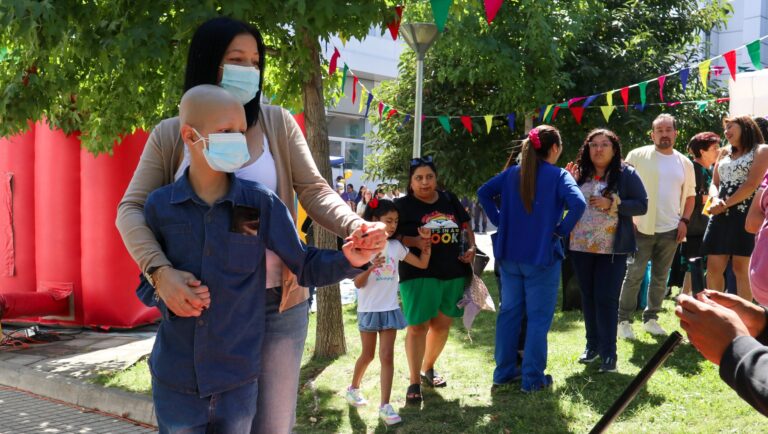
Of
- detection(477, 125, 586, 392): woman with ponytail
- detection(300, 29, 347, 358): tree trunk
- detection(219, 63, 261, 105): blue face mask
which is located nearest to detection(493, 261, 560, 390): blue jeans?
detection(477, 125, 586, 392): woman with ponytail

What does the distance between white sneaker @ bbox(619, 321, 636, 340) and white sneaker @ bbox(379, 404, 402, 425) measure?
296 centimetres

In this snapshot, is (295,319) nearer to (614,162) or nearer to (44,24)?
(44,24)

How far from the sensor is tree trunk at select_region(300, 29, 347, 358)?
21.3 ft

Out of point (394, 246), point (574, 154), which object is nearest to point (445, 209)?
point (394, 246)

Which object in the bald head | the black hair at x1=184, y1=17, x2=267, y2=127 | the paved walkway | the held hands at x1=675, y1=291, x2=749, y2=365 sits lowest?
the paved walkway

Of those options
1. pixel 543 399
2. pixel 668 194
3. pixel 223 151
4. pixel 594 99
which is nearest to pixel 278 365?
pixel 223 151

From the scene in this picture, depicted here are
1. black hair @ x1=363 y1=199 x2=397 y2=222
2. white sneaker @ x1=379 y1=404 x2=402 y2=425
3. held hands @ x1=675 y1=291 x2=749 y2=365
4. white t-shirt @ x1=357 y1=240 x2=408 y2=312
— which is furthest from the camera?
black hair @ x1=363 y1=199 x2=397 y2=222

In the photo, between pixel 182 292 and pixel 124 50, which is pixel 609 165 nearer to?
pixel 124 50

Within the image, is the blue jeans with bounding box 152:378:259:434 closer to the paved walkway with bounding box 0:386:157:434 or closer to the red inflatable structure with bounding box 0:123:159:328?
the paved walkway with bounding box 0:386:157:434

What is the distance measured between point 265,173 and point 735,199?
4653 mm

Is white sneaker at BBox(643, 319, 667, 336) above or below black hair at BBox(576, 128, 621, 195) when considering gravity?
below

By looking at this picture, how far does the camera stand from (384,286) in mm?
5152

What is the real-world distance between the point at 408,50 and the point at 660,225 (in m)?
7.48

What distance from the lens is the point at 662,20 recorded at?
46.2ft
